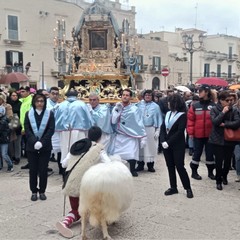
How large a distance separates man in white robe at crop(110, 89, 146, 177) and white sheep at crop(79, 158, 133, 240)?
3.07 m

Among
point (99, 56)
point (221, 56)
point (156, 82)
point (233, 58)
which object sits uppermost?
point (221, 56)

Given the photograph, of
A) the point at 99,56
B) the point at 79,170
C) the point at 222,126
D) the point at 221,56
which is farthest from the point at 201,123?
the point at 221,56

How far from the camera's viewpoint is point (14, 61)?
33.1m

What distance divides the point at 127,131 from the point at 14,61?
27.4 metres

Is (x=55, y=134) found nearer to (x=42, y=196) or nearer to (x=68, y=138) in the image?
(x=68, y=138)

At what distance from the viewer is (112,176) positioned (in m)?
4.43

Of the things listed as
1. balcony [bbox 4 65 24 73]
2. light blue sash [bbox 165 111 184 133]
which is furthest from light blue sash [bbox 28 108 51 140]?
balcony [bbox 4 65 24 73]

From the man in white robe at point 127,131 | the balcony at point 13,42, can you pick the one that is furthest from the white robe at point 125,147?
the balcony at point 13,42

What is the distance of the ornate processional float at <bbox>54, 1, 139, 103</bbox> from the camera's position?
12.7m

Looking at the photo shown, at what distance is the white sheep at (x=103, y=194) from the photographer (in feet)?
14.4

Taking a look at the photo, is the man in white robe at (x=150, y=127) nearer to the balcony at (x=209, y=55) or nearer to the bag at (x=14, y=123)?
the bag at (x=14, y=123)

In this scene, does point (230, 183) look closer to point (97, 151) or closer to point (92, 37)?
point (97, 151)

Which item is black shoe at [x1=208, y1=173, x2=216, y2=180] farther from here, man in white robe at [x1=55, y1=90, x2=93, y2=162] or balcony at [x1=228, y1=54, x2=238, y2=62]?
balcony at [x1=228, y1=54, x2=238, y2=62]

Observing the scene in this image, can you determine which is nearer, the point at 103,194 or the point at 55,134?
the point at 103,194
